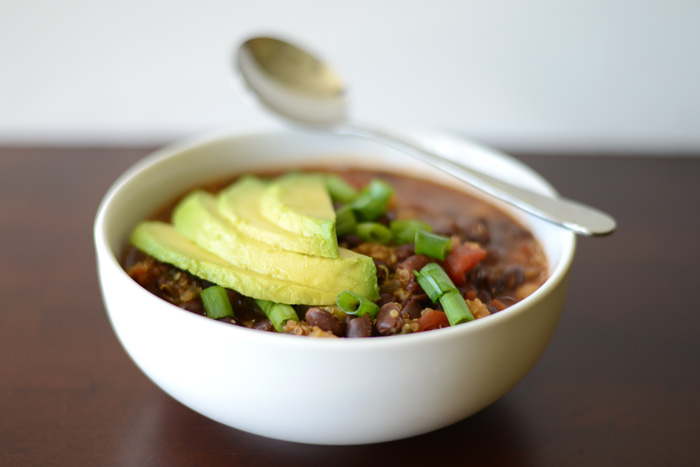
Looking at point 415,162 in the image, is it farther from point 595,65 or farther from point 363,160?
point 595,65

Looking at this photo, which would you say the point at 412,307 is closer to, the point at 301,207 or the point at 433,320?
the point at 433,320

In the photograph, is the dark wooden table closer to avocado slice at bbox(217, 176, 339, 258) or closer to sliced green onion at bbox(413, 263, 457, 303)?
sliced green onion at bbox(413, 263, 457, 303)

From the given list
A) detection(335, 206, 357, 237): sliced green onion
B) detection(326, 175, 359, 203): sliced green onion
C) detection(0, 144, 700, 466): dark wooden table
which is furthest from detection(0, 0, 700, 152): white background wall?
detection(335, 206, 357, 237): sliced green onion

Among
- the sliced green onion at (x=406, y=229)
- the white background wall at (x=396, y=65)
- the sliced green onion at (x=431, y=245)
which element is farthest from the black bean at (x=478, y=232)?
the white background wall at (x=396, y=65)

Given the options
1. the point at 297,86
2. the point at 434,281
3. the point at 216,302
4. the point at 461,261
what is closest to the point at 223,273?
the point at 216,302

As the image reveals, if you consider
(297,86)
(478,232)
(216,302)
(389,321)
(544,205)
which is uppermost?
(297,86)

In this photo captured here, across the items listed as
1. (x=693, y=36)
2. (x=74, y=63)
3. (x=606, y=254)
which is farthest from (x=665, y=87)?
(x=74, y=63)
